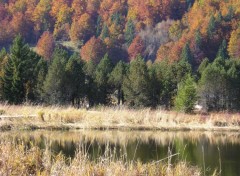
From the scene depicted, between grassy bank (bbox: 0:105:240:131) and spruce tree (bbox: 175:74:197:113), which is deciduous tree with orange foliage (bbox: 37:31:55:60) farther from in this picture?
grassy bank (bbox: 0:105:240:131)

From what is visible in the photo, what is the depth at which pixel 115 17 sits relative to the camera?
5443 inches

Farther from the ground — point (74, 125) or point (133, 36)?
point (133, 36)

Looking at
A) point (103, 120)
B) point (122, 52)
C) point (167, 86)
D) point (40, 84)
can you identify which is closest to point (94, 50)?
point (122, 52)

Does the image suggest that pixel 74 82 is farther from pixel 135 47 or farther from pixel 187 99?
pixel 135 47

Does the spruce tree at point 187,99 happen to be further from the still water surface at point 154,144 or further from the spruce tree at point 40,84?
the spruce tree at point 40,84

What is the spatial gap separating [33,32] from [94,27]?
19.1m

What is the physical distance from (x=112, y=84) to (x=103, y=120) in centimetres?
1892

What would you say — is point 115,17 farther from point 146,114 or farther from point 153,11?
point 146,114

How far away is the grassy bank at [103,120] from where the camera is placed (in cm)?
2433

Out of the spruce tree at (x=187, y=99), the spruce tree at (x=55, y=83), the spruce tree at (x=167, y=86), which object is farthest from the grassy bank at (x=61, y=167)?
the spruce tree at (x=167, y=86)

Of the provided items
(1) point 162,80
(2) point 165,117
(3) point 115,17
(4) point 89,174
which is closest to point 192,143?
(2) point 165,117

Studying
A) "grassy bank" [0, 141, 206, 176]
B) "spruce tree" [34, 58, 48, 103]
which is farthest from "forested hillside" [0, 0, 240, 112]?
"grassy bank" [0, 141, 206, 176]

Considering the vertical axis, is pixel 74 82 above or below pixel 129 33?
below

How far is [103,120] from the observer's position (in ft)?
86.0
